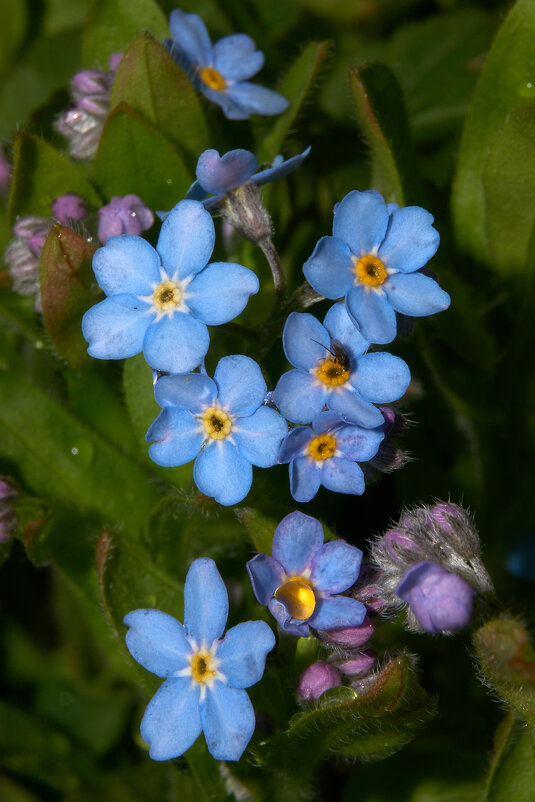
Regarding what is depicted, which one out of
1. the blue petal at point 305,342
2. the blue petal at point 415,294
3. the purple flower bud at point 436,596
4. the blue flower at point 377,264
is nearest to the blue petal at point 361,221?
the blue flower at point 377,264

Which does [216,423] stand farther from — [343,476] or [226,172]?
[226,172]

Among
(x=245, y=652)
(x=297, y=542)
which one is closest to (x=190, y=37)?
(x=297, y=542)

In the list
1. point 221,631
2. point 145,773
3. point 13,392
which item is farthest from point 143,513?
point 145,773

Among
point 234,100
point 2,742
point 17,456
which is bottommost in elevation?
point 2,742

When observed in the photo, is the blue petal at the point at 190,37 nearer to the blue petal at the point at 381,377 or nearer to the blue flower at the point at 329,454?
the blue petal at the point at 381,377

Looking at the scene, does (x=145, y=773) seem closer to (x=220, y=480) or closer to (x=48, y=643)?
(x=48, y=643)
